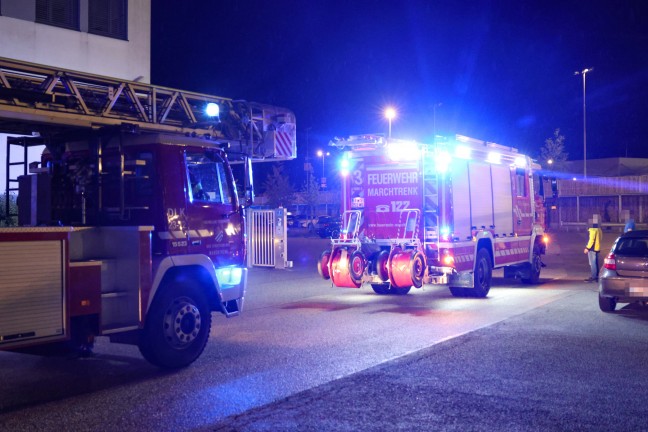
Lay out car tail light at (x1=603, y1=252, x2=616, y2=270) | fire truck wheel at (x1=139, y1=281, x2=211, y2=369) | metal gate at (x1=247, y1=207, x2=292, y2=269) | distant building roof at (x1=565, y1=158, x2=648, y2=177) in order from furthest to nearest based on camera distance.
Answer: distant building roof at (x1=565, y1=158, x2=648, y2=177), metal gate at (x1=247, y1=207, x2=292, y2=269), car tail light at (x1=603, y1=252, x2=616, y2=270), fire truck wheel at (x1=139, y1=281, x2=211, y2=369)

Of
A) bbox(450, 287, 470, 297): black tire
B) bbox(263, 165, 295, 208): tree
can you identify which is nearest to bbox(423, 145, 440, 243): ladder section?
bbox(450, 287, 470, 297): black tire

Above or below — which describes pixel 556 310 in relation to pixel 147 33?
below

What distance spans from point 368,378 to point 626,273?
634 centimetres

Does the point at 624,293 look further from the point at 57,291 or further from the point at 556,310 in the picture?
the point at 57,291

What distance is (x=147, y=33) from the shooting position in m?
19.5

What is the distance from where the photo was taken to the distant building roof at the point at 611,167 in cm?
5441

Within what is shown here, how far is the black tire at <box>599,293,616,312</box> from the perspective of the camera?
467 inches

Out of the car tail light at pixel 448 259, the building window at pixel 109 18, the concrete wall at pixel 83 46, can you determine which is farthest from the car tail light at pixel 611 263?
the building window at pixel 109 18

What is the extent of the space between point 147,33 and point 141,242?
45.0ft

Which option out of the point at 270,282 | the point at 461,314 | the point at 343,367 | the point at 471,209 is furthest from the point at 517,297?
the point at 343,367

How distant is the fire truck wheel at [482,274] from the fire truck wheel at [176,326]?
24.9 ft

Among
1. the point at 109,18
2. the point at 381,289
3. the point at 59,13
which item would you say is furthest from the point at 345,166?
the point at 59,13

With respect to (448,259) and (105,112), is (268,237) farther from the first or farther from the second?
(105,112)

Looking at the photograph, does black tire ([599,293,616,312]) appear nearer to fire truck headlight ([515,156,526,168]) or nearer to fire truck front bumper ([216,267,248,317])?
fire truck headlight ([515,156,526,168])
